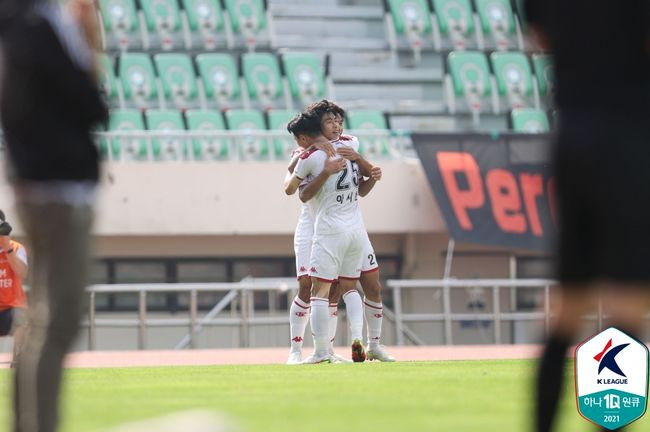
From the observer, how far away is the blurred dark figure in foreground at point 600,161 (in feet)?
15.4

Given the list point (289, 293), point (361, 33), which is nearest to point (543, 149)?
point (289, 293)

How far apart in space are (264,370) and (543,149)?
47.1 feet

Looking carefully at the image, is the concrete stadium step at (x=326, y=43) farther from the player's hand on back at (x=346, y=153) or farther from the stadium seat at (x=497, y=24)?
the player's hand on back at (x=346, y=153)

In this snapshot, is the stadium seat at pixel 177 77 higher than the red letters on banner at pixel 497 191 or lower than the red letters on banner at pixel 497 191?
higher

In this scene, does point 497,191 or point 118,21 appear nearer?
point 497,191

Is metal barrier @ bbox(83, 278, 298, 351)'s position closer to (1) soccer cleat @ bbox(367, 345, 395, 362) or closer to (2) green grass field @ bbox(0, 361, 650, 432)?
(1) soccer cleat @ bbox(367, 345, 395, 362)

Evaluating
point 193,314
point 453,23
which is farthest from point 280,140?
point 453,23

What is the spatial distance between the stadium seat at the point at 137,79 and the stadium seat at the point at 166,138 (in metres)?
1.31

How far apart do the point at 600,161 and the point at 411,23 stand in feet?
85.8

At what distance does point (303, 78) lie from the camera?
28641 millimetres

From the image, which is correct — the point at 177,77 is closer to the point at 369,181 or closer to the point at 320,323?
the point at 369,181

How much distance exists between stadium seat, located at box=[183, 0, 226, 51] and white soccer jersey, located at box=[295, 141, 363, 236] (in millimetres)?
17302

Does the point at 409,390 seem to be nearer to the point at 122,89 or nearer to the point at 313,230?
the point at 313,230

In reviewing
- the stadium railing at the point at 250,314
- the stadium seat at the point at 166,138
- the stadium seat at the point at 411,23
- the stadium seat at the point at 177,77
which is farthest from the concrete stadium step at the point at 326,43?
the stadium railing at the point at 250,314
